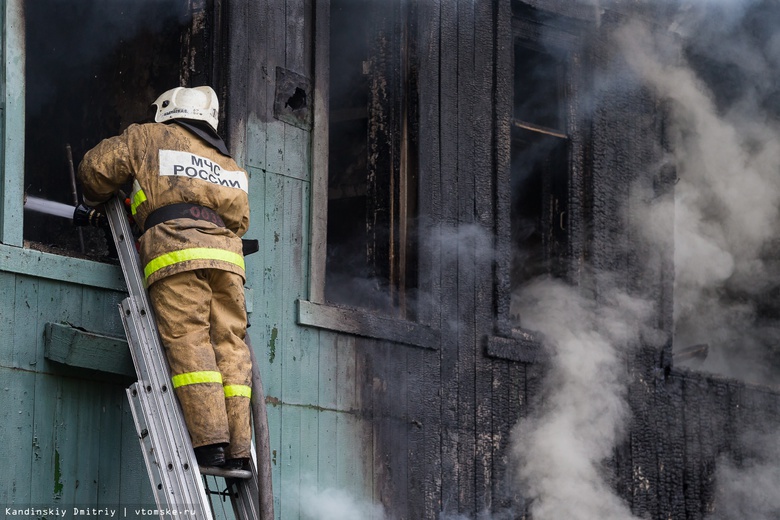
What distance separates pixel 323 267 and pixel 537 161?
7.87 feet

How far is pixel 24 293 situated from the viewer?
237 inches

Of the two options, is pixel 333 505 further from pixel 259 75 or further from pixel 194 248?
pixel 259 75

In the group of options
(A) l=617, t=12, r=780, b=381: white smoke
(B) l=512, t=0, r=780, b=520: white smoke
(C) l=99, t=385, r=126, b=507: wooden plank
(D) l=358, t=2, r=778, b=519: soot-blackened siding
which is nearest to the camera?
(C) l=99, t=385, r=126, b=507: wooden plank

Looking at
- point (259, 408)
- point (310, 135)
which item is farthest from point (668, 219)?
point (259, 408)

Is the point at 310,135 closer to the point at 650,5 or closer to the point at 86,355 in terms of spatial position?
the point at 86,355

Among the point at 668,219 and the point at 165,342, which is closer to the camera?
the point at 165,342

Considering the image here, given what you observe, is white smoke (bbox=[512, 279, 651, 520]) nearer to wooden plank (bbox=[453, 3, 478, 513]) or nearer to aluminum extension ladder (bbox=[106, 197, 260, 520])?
wooden plank (bbox=[453, 3, 478, 513])

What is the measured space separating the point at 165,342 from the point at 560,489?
3.26 m

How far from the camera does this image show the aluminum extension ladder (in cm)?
567

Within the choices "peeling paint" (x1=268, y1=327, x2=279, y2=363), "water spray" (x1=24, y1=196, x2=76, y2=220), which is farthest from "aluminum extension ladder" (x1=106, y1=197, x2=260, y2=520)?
"water spray" (x1=24, y1=196, x2=76, y2=220)

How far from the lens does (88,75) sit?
26.3 ft

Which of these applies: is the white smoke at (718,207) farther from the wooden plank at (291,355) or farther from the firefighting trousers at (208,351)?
the firefighting trousers at (208,351)

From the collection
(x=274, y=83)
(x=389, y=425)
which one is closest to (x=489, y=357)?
(x=389, y=425)

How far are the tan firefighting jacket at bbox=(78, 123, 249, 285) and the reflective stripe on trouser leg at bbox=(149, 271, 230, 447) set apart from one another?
0.27 feet
